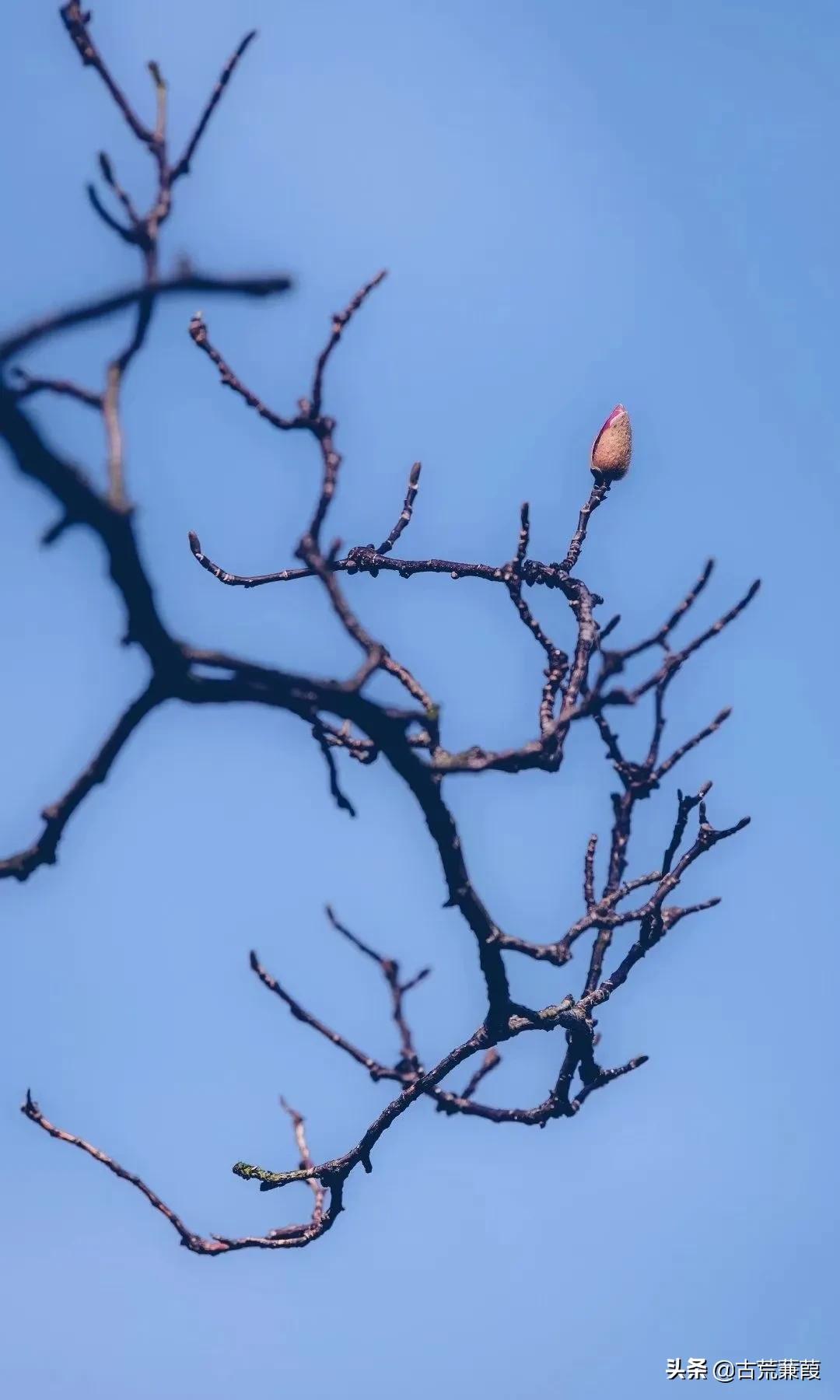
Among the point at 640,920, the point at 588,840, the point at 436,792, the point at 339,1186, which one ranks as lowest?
the point at 339,1186

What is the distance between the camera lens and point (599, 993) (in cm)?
520

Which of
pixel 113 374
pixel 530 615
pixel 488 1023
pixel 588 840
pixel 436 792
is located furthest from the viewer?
pixel 588 840

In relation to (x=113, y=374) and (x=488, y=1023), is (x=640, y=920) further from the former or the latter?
(x=113, y=374)

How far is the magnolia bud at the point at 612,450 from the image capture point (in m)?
5.41

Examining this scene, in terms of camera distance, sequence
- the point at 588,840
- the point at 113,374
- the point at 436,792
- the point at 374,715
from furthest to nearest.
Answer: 1. the point at 588,840
2. the point at 436,792
3. the point at 374,715
4. the point at 113,374

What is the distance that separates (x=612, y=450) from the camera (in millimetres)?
5402

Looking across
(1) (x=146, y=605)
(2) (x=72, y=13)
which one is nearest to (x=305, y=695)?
(1) (x=146, y=605)

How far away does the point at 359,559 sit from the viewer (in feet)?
17.1

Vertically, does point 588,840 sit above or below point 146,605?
above

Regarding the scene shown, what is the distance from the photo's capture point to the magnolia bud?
5.41 metres

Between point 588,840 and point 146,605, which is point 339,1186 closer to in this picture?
point 588,840

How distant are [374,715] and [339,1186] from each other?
2697 mm

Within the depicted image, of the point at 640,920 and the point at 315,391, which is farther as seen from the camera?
the point at 640,920

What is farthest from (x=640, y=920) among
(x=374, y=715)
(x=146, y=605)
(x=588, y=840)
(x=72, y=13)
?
(x=72, y=13)
